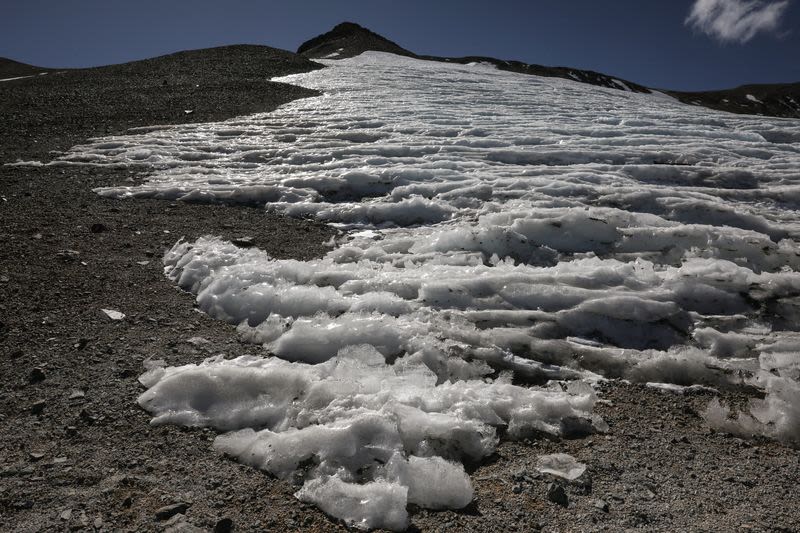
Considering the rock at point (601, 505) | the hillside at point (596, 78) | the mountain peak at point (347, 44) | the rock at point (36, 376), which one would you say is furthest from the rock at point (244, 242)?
the hillside at point (596, 78)

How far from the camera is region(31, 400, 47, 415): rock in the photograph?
2744 millimetres

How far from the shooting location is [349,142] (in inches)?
434

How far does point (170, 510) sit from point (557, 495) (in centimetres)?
190

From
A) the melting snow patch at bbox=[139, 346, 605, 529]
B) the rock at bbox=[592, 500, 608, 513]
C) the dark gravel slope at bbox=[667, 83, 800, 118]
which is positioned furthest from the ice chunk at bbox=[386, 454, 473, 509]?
the dark gravel slope at bbox=[667, 83, 800, 118]

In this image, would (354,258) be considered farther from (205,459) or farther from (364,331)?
(205,459)

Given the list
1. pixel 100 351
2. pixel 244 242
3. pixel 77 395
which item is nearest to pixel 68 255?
pixel 244 242

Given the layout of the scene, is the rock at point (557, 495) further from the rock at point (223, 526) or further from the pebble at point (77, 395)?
the pebble at point (77, 395)

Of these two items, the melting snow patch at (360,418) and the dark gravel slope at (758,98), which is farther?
the dark gravel slope at (758,98)

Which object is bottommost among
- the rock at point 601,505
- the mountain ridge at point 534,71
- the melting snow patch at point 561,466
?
the rock at point 601,505

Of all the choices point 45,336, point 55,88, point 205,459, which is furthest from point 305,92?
point 205,459

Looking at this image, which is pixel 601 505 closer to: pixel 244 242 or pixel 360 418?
pixel 360 418

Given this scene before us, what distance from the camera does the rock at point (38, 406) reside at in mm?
2744

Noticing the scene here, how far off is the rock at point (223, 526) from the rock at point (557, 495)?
61.3 inches

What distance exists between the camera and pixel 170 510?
84.4 inches
